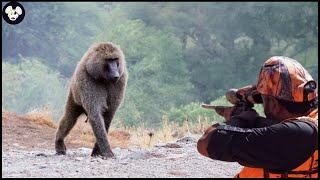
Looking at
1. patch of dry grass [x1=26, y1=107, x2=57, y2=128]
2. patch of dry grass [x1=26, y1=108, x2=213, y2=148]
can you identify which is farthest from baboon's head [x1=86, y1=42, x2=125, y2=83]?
patch of dry grass [x1=26, y1=107, x2=57, y2=128]

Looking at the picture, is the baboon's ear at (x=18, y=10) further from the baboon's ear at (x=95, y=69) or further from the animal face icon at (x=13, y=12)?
the baboon's ear at (x=95, y=69)

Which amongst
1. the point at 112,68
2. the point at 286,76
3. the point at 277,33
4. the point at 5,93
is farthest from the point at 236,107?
the point at 5,93

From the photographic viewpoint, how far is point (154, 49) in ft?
75.9

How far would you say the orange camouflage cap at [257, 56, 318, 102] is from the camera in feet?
11.2

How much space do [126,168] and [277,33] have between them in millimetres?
13553

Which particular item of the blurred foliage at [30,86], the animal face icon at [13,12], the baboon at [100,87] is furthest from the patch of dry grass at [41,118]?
the blurred foliage at [30,86]

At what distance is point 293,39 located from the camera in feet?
61.9

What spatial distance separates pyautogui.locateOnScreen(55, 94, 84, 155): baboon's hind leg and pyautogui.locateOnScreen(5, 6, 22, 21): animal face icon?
147cm

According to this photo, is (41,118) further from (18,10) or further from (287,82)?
(287,82)

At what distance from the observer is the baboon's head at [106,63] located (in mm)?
7176

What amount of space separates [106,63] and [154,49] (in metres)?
15.9

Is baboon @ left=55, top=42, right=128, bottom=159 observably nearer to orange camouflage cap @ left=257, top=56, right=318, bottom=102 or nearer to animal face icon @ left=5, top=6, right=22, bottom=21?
animal face icon @ left=5, top=6, right=22, bottom=21

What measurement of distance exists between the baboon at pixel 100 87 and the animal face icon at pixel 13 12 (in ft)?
3.38

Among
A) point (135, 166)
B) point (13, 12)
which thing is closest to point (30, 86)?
point (13, 12)
